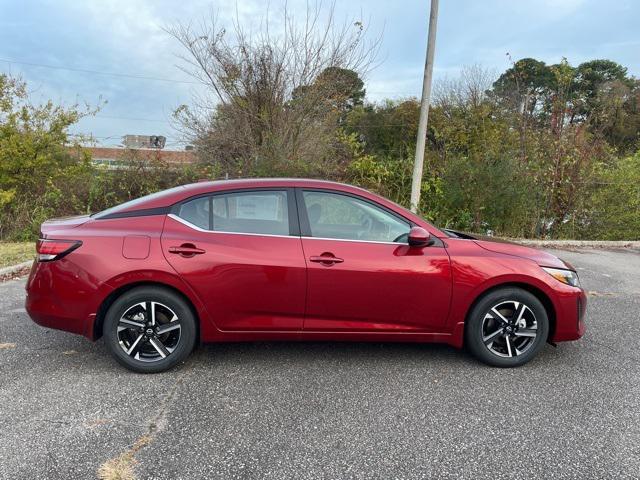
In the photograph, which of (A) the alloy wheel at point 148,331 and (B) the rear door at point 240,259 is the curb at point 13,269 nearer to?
(A) the alloy wheel at point 148,331

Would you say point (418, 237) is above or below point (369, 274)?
above

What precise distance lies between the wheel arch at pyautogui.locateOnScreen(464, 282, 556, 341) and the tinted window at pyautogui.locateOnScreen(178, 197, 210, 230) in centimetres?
216

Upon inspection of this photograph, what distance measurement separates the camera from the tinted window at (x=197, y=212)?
3.47 m

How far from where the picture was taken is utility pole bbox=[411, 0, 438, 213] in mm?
8938

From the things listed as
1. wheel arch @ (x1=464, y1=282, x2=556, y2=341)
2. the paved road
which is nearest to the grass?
the paved road

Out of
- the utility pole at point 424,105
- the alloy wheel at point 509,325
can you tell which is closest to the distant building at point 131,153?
the utility pole at point 424,105

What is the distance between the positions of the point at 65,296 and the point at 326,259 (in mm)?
1930

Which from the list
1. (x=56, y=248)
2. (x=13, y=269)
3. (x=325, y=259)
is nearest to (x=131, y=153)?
(x=13, y=269)

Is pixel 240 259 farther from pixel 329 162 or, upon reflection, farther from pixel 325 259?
pixel 329 162

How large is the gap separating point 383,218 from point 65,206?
27.5 feet

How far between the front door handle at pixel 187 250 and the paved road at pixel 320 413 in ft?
3.05

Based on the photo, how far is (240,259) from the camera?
336 cm

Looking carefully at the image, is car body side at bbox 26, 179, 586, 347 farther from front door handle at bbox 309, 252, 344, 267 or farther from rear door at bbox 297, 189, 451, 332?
front door handle at bbox 309, 252, 344, 267

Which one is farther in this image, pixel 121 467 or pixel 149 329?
pixel 149 329
